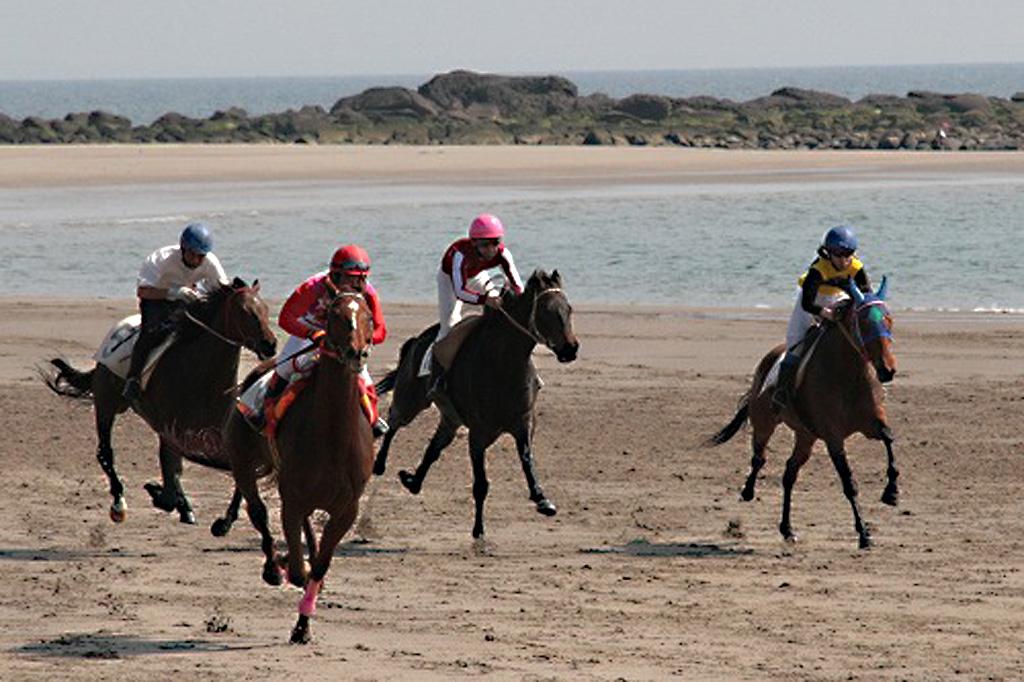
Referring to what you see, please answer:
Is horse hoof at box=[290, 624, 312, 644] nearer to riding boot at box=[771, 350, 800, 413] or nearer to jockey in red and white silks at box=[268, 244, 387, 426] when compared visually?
jockey in red and white silks at box=[268, 244, 387, 426]

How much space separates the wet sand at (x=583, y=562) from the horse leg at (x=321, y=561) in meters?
0.12

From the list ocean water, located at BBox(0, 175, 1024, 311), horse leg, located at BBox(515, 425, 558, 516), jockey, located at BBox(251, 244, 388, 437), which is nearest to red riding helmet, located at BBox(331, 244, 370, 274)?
jockey, located at BBox(251, 244, 388, 437)

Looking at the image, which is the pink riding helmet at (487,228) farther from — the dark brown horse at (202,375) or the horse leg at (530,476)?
the dark brown horse at (202,375)

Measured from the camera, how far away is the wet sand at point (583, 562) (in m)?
11.0

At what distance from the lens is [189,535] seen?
48.6 ft

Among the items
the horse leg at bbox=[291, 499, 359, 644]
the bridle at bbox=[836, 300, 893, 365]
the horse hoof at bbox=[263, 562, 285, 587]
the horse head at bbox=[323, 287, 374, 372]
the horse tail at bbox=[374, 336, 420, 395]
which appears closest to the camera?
the horse head at bbox=[323, 287, 374, 372]

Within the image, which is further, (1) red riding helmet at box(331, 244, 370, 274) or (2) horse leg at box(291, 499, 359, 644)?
(1) red riding helmet at box(331, 244, 370, 274)

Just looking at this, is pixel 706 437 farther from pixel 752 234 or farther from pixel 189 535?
pixel 752 234

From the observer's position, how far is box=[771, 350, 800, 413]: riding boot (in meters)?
15.3

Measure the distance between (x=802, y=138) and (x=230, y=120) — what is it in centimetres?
2414

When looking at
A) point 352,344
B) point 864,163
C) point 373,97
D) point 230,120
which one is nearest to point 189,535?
point 352,344

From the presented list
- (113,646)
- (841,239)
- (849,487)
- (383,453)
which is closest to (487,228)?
(383,453)

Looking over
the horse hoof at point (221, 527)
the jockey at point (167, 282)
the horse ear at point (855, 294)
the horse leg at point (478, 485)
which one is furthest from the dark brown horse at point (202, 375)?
the horse ear at point (855, 294)

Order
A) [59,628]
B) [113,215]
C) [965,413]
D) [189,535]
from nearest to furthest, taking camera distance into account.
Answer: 1. [59,628]
2. [189,535]
3. [965,413]
4. [113,215]
